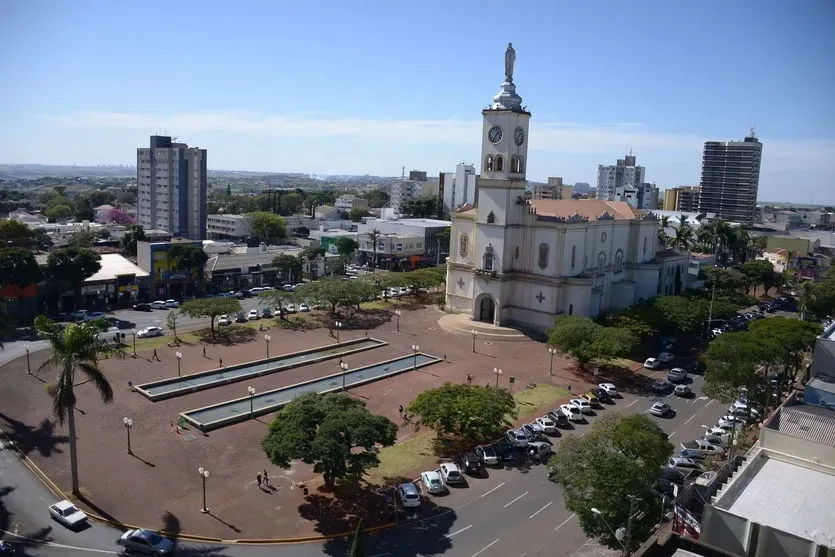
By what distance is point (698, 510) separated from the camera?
62.0 feet

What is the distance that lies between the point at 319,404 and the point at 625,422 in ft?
41.5

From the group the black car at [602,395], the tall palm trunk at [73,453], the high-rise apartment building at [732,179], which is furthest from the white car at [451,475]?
the high-rise apartment building at [732,179]

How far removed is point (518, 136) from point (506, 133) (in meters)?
1.46

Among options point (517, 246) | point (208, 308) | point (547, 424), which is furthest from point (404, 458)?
point (517, 246)

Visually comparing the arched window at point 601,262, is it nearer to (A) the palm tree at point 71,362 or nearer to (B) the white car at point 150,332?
(B) the white car at point 150,332

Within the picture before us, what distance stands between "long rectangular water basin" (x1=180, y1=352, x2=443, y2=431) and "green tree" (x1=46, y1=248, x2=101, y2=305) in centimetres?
2793

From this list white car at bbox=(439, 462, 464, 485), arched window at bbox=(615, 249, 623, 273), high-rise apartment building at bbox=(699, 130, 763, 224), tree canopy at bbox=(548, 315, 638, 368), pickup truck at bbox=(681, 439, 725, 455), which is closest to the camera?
white car at bbox=(439, 462, 464, 485)

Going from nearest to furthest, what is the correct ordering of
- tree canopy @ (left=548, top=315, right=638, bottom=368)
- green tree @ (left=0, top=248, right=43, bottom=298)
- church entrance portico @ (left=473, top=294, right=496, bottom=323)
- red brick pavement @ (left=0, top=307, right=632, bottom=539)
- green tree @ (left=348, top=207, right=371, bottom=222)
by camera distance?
1. red brick pavement @ (left=0, top=307, right=632, bottom=539)
2. tree canopy @ (left=548, top=315, right=638, bottom=368)
3. green tree @ (left=0, top=248, right=43, bottom=298)
4. church entrance portico @ (left=473, top=294, right=496, bottom=323)
5. green tree @ (left=348, top=207, right=371, bottom=222)

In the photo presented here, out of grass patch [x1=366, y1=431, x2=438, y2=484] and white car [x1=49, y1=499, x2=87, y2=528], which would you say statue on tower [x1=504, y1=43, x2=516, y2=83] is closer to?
grass patch [x1=366, y1=431, x2=438, y2=484]

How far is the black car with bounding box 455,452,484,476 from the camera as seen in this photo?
2992 cm

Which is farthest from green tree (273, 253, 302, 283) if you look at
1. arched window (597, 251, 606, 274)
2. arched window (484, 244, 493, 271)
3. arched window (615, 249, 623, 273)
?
arched window (615, 249, 623, 273)

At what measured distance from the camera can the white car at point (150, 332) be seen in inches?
1978

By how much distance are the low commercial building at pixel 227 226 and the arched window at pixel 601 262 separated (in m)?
63.3

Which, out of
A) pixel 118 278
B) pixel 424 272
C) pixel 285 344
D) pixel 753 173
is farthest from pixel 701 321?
pixel 753 173
